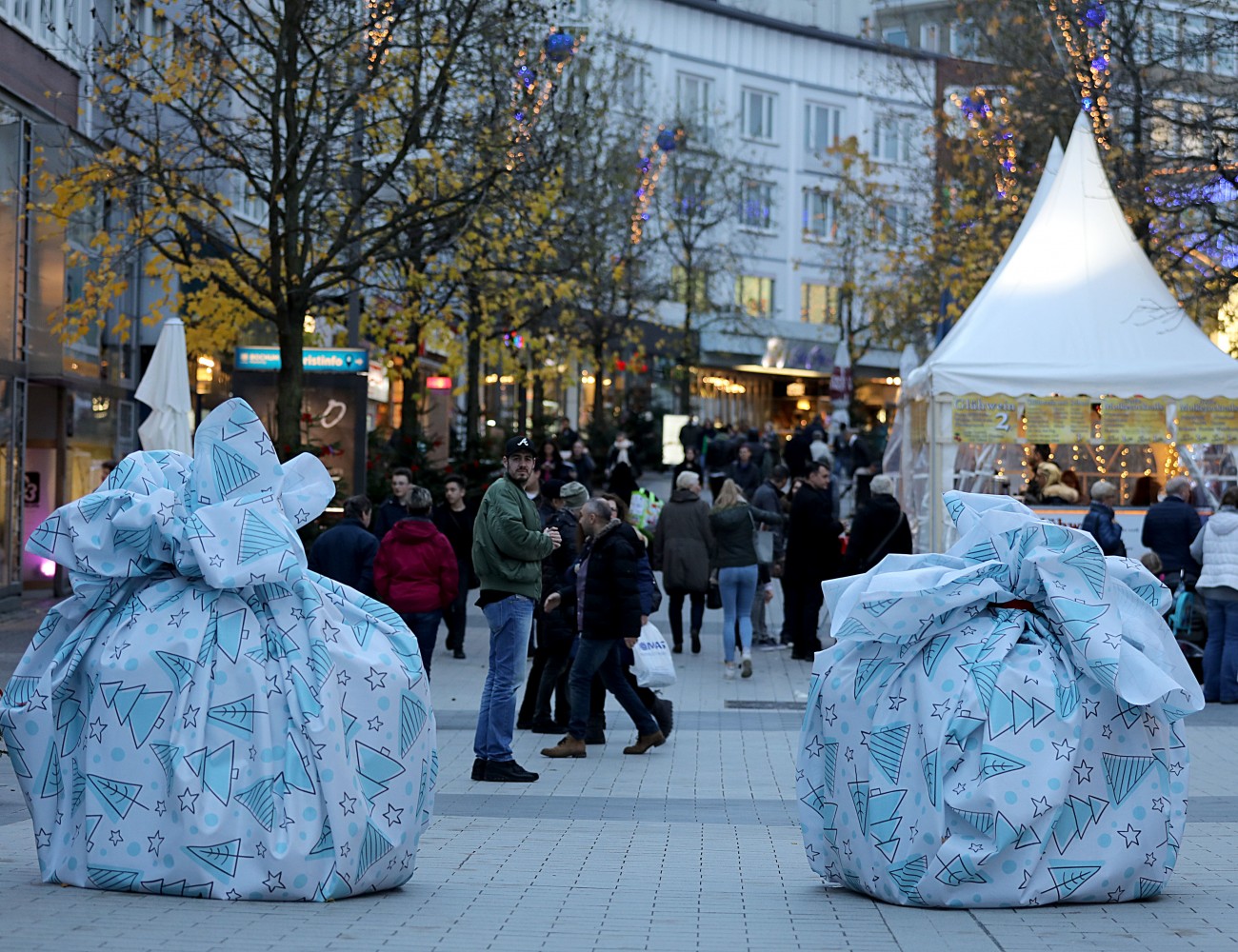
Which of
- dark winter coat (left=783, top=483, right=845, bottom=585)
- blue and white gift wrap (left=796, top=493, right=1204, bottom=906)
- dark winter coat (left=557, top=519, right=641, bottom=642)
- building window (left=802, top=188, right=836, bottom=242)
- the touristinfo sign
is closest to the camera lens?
blue and white gift wrap (left=796, top=493, right=1204, bottom=906)

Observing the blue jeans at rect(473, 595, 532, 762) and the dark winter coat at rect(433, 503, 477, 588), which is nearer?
the blue jeans at rect(473, 595, 532, 762)

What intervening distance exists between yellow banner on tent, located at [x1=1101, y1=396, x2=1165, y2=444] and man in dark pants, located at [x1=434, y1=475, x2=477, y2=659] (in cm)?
685

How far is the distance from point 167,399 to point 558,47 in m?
10.3

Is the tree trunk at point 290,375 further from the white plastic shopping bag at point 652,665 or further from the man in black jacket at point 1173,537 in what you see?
the man in black jacket at point 1173,537

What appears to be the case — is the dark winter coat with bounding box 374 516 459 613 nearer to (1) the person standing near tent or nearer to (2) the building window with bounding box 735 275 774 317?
(1) the person standing near tent

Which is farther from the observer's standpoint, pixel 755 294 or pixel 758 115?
pixel 755 294

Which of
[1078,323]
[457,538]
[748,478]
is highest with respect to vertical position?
[1078,323]

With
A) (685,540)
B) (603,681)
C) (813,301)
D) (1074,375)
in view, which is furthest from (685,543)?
(813,301)

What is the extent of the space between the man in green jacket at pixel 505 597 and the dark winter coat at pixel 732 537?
6888 mm

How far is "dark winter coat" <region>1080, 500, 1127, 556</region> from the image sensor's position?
18.0 m

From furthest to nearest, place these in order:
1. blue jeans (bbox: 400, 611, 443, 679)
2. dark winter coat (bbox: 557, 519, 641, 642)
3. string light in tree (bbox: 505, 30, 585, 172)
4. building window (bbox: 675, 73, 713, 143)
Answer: building window (bbox: 675, 73, 713, 143), string light in tree (bbox: 505, 30, 585, 172), blue jeans (bbox: 400, 611, 443, 679), dark winter coat (bbox: 557, 519, 641, 642)

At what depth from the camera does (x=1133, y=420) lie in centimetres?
2067

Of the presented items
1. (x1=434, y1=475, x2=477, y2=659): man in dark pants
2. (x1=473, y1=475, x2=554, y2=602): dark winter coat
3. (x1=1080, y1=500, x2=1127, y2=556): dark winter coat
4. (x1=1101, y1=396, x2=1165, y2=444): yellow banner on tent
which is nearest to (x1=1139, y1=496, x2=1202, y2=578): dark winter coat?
(x1=1080, y1=500, x2=1127, y2=556): dark winter coat

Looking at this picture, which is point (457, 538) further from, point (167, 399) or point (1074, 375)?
point (1074, 375)
